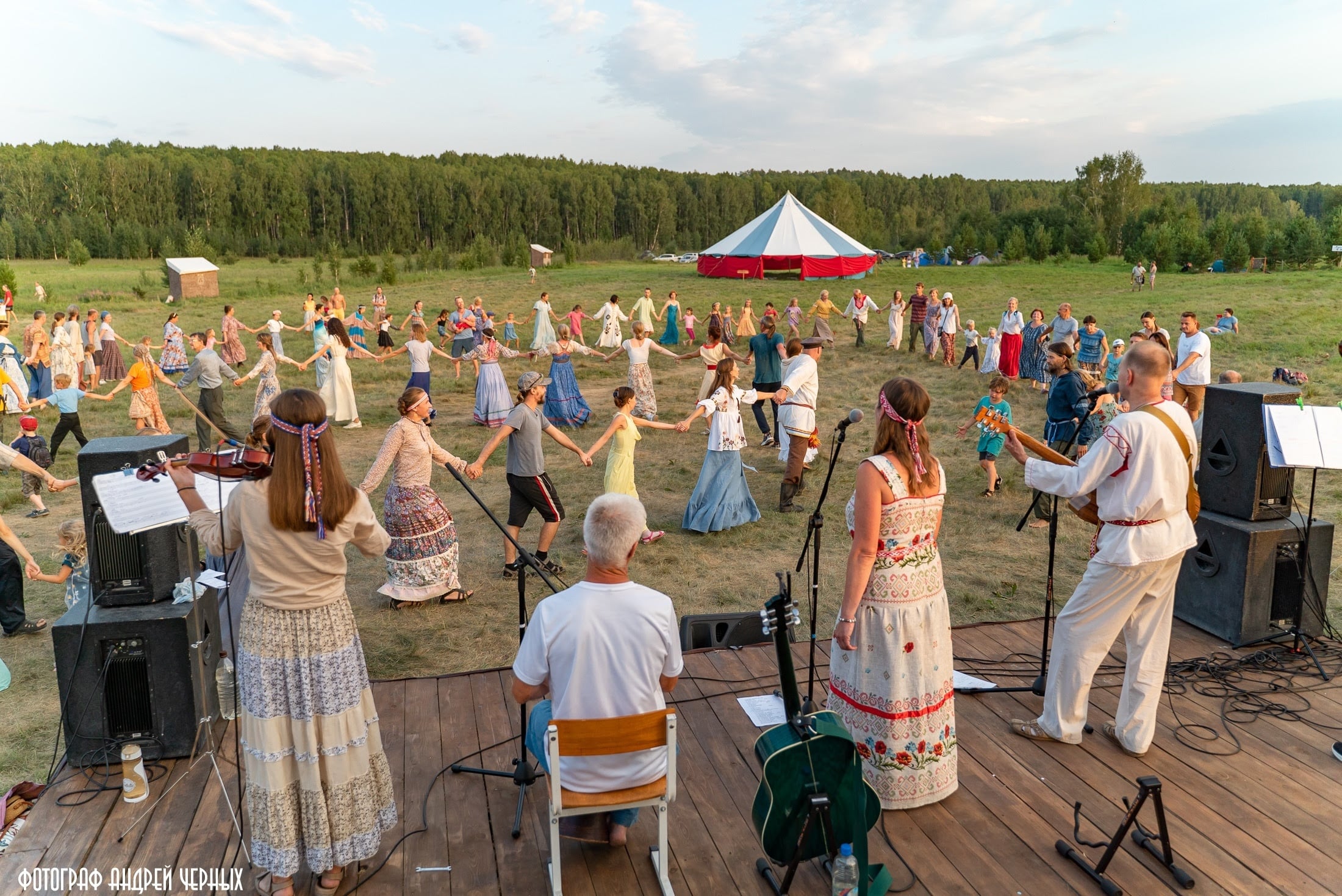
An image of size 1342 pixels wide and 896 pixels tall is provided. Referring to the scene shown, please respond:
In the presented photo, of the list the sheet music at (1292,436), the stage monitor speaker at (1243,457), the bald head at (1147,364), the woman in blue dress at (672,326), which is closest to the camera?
the bald head at (1147,364)

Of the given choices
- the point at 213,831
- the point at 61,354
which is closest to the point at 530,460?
the point at 213,831

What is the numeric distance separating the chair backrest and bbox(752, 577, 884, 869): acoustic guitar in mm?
375

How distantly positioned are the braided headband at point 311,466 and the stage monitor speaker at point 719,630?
263 cm

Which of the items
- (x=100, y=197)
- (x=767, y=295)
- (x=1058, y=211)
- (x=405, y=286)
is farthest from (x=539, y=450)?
(x=100, y=197)

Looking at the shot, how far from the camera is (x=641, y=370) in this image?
13070 millimetres

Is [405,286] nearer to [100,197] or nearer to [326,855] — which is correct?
[326,855]

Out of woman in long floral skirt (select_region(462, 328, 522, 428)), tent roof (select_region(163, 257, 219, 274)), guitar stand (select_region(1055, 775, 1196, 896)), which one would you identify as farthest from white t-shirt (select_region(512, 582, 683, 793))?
tent roof (select_region(163, 257, 219, 274))

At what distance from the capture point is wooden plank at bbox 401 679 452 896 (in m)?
3.34

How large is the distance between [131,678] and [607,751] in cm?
242

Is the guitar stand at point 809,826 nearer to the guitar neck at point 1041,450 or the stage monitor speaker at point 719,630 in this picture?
the guitar neck at point 1041,450

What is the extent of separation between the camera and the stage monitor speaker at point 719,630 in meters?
5.19

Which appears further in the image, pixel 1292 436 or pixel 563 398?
pixel 563 398

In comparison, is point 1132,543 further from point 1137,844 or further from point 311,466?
point 311,466

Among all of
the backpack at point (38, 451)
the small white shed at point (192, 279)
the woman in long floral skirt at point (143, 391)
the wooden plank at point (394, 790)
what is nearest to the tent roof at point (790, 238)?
the small white shed at point (192, 279)
